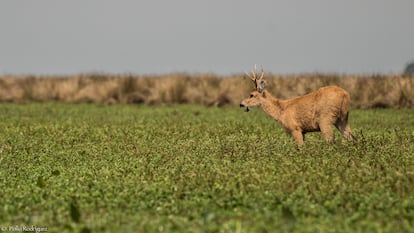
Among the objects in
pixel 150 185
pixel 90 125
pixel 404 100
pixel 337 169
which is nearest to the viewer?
pixel 150 185

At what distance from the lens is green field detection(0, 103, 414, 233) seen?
9.30m

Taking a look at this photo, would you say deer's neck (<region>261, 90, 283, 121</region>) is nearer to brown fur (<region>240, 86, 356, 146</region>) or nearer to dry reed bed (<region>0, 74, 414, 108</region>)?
brown fur (<region>240, 86, 356, 146</region>)

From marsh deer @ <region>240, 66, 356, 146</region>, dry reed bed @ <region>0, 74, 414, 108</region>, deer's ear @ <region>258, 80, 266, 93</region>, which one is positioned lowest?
dry reed bed @ <region>0, 74, 414, 108</region>

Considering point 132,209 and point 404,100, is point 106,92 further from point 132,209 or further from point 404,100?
point 132,209

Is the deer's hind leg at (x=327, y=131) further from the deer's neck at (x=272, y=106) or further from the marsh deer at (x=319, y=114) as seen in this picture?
the deer's neck at (x=272, y=106)

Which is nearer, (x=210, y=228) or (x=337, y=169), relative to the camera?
(x=210, y=228)

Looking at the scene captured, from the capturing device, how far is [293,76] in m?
36.5

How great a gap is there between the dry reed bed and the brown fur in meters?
14.6

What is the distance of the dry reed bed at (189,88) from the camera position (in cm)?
3219

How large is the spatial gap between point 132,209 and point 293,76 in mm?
26832

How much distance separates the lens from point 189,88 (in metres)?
37.2

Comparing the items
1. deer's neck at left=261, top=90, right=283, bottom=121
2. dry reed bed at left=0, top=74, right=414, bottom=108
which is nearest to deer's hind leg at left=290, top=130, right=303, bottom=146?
deer's neck at left=261, top=90, right=283, bottom=121

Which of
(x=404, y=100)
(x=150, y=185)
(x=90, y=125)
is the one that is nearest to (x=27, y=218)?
(x=150, y=185)

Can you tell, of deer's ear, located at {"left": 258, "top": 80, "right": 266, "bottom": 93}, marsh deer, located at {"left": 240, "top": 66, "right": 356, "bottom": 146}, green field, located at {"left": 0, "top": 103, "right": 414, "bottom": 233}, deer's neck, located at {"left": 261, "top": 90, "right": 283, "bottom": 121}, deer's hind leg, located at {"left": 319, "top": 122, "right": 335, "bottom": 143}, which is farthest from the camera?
deer's ear, located at {"left": 258, "top": 80, "right": 266, "bottom": 93}
